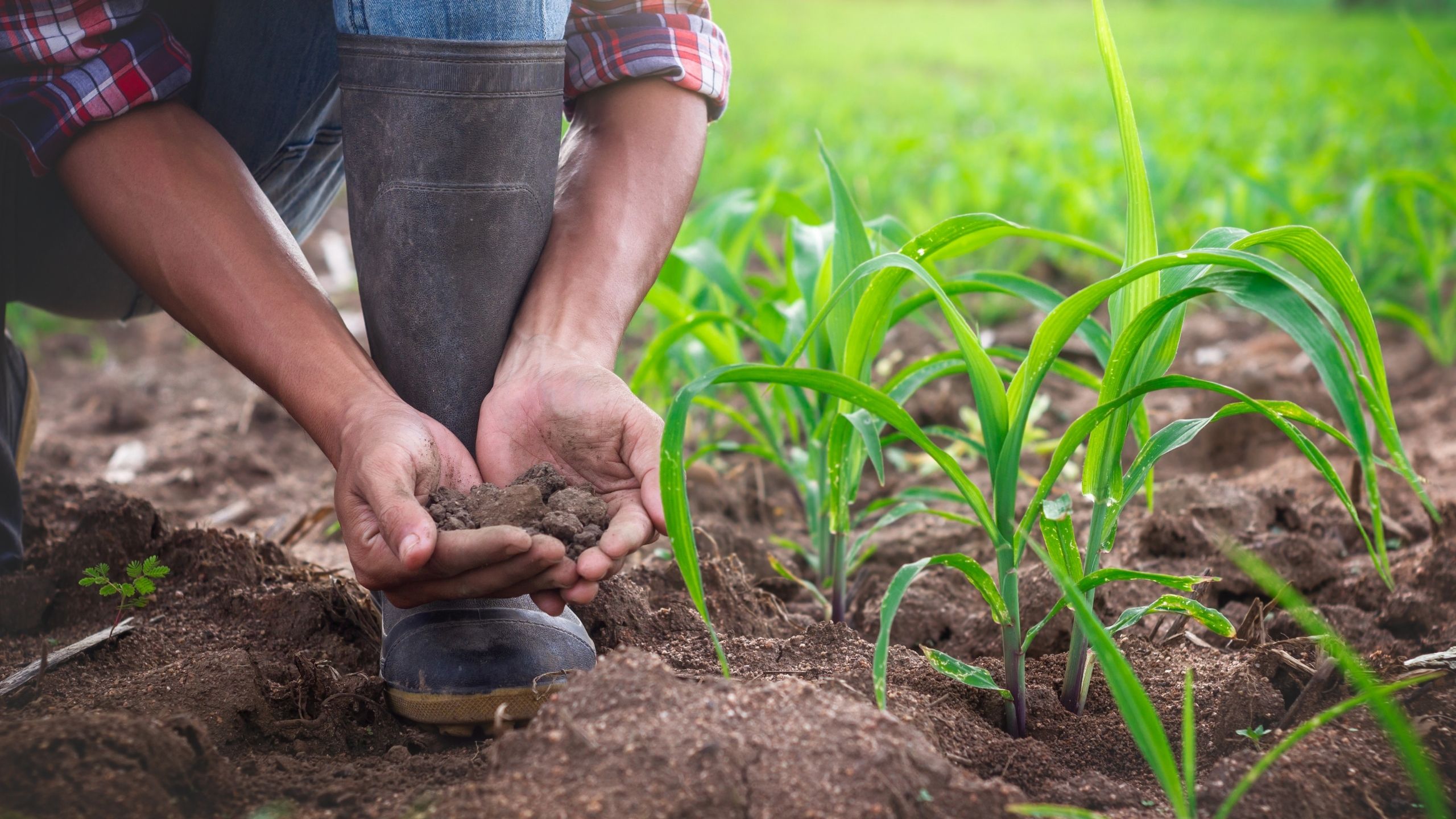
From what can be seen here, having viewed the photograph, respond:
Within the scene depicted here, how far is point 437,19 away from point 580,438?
0.48 metres

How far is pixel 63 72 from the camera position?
110 centimetres

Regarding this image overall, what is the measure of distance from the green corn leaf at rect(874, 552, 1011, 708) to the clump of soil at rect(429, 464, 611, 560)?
0.28 m

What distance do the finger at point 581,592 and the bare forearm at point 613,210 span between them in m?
0.31

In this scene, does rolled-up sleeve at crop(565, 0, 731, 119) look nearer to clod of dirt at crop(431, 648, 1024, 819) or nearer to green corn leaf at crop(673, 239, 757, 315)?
green corn leaf at crop(673, 239, 757, 315)

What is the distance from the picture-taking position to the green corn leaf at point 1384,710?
0.65 metres

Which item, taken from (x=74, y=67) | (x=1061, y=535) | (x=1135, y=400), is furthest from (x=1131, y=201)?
(x=74, y=67)

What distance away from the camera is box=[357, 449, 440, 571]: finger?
886 mm

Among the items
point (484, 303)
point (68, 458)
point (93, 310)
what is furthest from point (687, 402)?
point (68, 458)

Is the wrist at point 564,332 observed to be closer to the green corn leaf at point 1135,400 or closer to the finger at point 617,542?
the finger at point 617,542

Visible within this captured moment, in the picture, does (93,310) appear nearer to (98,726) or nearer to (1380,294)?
(98,726)

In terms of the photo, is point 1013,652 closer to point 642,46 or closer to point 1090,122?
point 642,46

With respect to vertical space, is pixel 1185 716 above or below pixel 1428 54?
below

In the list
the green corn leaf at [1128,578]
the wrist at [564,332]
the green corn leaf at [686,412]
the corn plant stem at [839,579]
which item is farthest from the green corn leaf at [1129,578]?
the wrist at [564,332]

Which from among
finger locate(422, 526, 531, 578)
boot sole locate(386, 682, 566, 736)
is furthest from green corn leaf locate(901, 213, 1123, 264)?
boot sole locate(386, 682, 566, 736)
